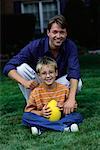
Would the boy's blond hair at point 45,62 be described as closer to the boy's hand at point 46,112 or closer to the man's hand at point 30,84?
the man's hand at point 30,84

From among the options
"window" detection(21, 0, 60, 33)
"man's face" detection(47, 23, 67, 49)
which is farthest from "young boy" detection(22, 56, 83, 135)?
"window" detection(21, 0, 60, 33)

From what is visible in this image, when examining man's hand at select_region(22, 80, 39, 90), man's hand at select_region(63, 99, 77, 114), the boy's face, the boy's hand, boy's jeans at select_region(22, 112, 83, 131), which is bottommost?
boy's jeans at select_region(22, 112, 83, 131)

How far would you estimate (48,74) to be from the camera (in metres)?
4.91

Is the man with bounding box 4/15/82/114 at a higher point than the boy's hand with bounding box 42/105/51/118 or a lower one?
higher

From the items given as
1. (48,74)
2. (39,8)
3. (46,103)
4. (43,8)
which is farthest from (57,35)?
(43,8)

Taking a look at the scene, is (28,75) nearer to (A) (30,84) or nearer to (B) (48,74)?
(A) (30,84)

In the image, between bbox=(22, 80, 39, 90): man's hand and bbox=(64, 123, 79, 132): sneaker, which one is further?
bbox=(22, 80, 39, 90): man's hand

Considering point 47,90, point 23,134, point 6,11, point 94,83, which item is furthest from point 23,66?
point 6,11

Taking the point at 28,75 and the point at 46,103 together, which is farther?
the point at 28,75

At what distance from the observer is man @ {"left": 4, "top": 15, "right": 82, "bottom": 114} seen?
5.00 meters

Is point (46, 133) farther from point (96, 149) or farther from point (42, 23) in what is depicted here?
point (42, 23)

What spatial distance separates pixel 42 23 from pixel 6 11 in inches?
70.9

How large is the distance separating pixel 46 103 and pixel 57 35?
691mm

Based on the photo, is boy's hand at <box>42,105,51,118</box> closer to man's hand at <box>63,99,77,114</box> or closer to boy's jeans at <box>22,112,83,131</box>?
boy's jeans at <box>22,112,83,131</box>
